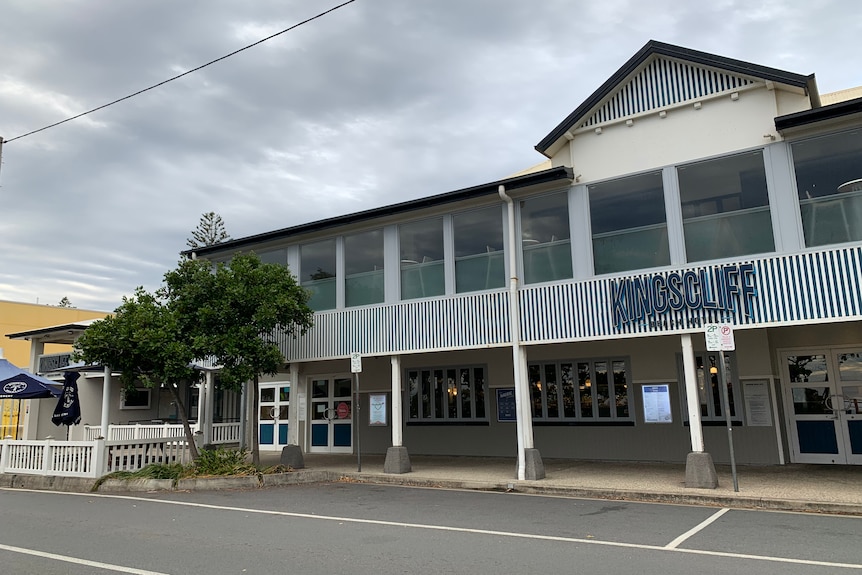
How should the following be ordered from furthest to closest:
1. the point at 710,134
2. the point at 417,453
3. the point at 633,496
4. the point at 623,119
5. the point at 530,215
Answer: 1. the point at 417,453
2. the point at 530,215
3. the point at 623,119
4. the point at 710,134
5. the point at 633,496

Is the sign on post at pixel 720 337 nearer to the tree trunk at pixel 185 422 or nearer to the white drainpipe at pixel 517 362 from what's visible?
the white drainpipe at pixel 517 362

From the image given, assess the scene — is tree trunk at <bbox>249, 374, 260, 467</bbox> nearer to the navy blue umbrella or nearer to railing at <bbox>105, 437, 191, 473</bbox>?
railing at <bbox>105, 437, 191, 473</bbox>

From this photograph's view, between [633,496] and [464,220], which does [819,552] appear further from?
[464,220]

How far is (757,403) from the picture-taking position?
542 inches

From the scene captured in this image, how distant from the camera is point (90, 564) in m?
6.89

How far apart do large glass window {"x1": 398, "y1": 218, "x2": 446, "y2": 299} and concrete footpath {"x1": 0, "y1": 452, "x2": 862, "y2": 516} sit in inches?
159

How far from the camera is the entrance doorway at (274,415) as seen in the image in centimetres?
2155

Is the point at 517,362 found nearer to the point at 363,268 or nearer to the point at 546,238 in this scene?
the point at 546,238

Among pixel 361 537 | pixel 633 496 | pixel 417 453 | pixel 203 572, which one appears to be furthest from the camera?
pixel 417 453

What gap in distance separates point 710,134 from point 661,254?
232 centimetres

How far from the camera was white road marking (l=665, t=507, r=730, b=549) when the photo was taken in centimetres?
743

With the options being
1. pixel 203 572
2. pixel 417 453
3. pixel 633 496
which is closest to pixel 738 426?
pixel 633 496

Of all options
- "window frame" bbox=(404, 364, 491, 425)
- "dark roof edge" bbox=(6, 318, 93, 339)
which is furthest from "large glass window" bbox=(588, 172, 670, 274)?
"dark roof edge" bbox=(6, 318, 93, 339)

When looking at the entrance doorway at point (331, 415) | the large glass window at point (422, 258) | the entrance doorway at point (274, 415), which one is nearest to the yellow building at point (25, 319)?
the entrance doorway at point (274, 415)
